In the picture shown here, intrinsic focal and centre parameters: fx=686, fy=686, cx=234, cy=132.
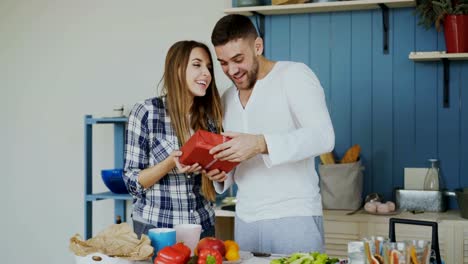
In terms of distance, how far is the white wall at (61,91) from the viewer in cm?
459

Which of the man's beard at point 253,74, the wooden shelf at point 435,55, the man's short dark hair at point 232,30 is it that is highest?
the wooden shelf at point 435,55

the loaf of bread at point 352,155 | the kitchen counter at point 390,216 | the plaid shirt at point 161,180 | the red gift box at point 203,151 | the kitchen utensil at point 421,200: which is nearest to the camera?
the red gift box at point 203,151

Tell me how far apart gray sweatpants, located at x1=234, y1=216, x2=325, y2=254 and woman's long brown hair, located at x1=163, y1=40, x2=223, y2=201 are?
0.29m

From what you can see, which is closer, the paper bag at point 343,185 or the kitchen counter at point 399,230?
the kitchen counter at point 399,230

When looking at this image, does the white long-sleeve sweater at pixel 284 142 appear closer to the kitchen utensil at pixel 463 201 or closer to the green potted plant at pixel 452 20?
the kitchen utensil at pixel 463 201

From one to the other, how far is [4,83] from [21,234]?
1.10 meters

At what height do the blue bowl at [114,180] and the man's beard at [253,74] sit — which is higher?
the man's beard at [253,74]

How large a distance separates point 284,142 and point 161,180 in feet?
1.90

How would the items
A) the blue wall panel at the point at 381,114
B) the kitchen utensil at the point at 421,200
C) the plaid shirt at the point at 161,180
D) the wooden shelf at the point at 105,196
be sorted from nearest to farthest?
1. the plaid shirt at the point at 161,180
2. the kitchen utensil at the point at 421,200
3. the blue wall panel at the point at 381,114
4. the wooden shelf at the point at 105,196

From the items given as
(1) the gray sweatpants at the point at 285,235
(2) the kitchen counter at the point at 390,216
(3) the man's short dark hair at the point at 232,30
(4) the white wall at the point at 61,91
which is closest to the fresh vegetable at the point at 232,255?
(1) the gray sweatpants at the point at 285,235

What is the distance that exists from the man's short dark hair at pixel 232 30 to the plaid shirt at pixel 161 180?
395mm

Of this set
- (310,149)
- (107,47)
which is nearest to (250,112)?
(310,149)

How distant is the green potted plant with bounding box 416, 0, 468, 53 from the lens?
11.9 feet

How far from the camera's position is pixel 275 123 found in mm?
2562
